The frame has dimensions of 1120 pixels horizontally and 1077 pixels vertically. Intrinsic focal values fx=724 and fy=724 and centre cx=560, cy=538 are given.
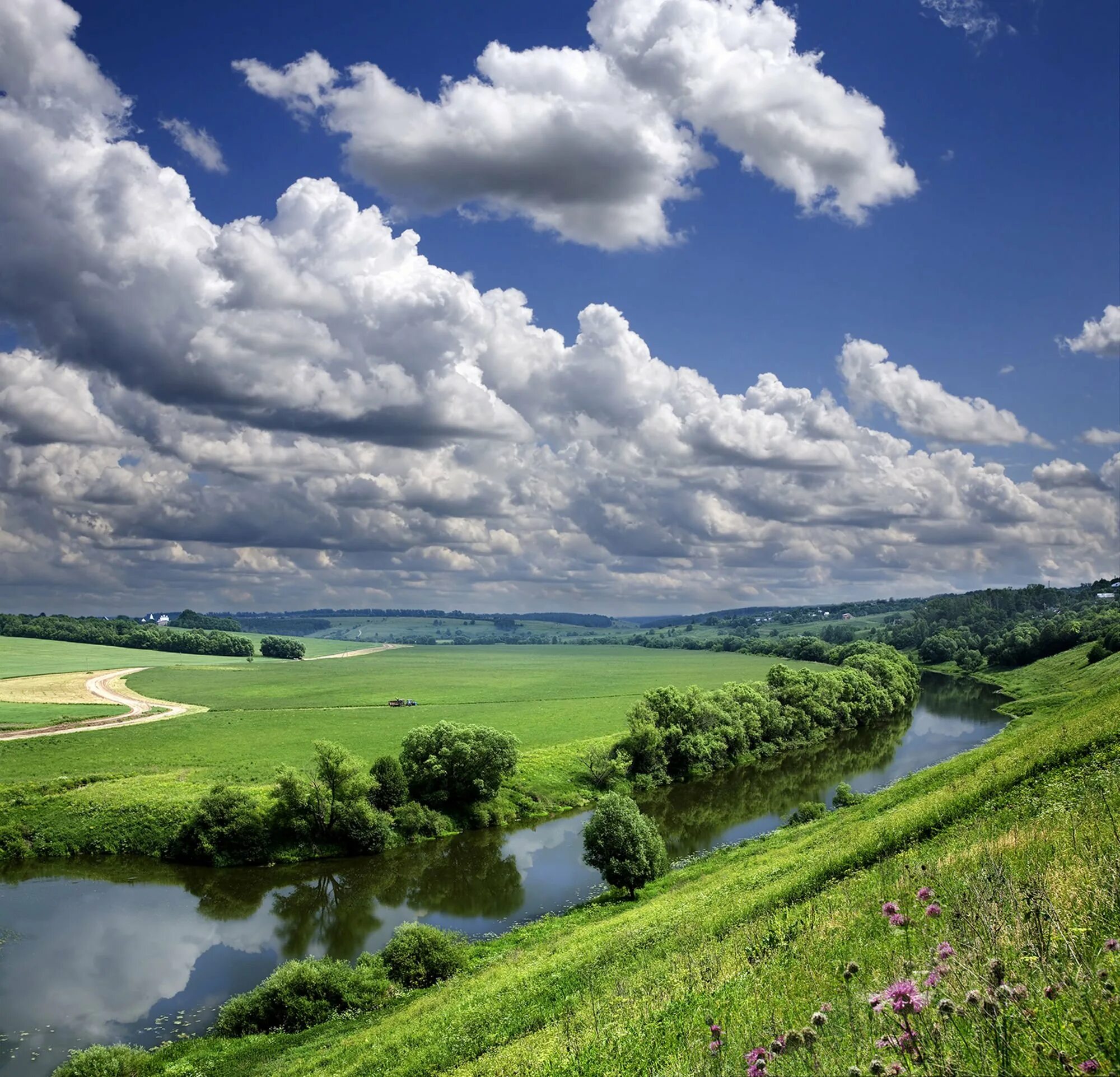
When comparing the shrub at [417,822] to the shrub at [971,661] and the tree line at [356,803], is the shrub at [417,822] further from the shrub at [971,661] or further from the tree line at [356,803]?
the shrub at [971,661]

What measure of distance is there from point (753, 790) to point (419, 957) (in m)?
50.3

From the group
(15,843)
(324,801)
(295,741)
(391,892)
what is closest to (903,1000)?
(391,892)

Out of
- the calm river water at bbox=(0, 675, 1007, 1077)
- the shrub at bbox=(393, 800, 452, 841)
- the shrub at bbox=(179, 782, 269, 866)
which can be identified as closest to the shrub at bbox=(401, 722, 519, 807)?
the shrub at bbox=(393, 800, 452, 841)

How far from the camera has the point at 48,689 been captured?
408 feet

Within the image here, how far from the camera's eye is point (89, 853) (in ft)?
180

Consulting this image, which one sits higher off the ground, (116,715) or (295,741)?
(295,741)

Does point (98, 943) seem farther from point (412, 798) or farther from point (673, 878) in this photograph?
point (673, 878)

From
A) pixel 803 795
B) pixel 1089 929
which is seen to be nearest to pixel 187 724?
pixel 803 795

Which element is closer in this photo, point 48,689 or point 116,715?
point 116,715

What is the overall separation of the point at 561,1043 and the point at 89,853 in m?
54.8

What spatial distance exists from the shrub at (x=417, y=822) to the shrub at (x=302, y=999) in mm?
26553

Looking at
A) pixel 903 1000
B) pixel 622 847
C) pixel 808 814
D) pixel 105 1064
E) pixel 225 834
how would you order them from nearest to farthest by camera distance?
pixel 903 1000
pixel 105 1064
pixel 622 847
pixel 808 814
pixel 225 834

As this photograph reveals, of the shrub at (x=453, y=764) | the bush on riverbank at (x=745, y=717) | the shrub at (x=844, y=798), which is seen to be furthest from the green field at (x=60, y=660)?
the shrub at (x=844, y=798)

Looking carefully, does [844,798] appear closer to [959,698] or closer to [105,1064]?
[105,1064]
